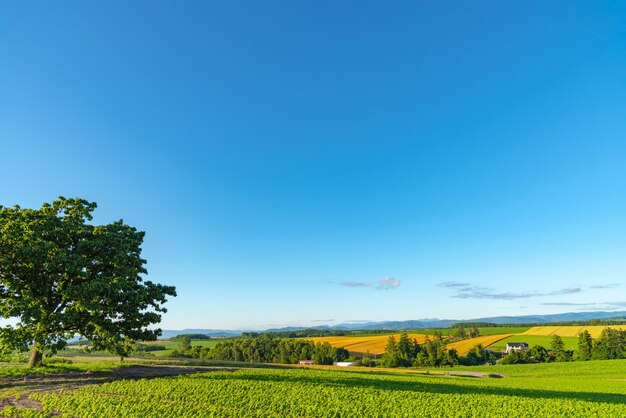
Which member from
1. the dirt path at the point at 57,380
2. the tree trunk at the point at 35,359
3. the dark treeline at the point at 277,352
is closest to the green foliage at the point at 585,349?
the dark treeline at the point at 277,352

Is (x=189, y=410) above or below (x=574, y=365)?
above

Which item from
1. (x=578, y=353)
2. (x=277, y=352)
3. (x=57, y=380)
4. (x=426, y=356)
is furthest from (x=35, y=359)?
(x=578, y=353)

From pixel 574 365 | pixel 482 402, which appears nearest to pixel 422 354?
pixel 574 365

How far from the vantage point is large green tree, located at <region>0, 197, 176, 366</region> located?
28.2 meters

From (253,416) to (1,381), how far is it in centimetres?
2159

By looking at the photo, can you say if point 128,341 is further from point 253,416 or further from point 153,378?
point 253,416

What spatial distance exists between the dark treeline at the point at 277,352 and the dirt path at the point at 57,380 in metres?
84.5

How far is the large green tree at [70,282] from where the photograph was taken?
28172 millimetres

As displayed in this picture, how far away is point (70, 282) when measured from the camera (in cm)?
3152

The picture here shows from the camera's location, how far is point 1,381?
27.5 m

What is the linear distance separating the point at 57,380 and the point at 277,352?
100 m

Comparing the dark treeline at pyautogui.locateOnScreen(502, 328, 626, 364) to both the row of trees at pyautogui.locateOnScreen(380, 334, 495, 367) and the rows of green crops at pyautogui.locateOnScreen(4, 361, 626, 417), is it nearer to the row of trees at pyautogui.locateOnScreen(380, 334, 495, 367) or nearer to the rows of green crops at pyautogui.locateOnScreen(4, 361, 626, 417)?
the row of trees at pyautogui.locateOnScreen(380, 334, 495, 367)

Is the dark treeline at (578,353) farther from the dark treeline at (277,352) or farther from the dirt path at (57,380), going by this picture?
the dirt path at (57,380)

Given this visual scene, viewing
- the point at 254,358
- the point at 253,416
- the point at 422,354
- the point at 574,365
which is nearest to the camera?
the point at 253,416
